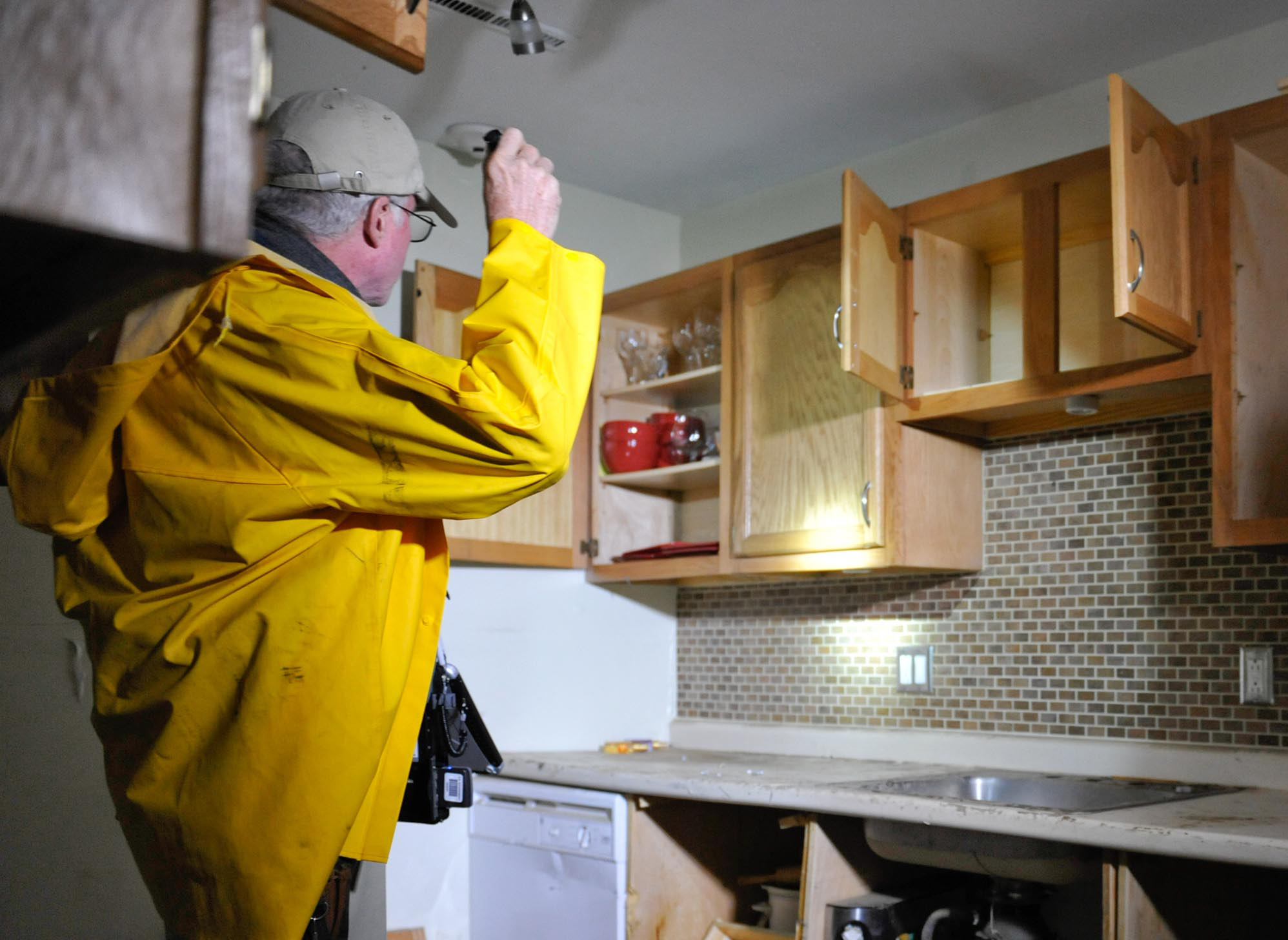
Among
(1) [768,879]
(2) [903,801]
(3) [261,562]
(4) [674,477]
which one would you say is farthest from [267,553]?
(4) [674,477]

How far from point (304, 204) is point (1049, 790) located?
1943mm

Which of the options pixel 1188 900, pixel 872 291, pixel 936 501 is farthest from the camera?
pixel 936 501

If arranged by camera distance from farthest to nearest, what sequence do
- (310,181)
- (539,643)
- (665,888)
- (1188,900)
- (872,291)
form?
(539,643) → (665,888) → (872,291) → (1188,900) → (310,181)

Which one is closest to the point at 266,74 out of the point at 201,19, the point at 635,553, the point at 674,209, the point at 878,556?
the point at 201,19

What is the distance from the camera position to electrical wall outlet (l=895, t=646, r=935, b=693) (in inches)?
112

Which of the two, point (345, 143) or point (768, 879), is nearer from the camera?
point (345, 143)

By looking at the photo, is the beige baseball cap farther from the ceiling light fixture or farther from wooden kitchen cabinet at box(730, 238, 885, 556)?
wooden kitchen cabinet at box(730, 238, 885, 556)

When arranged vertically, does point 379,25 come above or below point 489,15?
below

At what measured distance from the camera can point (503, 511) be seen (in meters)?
3.04

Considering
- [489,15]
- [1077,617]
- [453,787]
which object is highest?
[489,15]

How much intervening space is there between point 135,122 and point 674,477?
10.0ft

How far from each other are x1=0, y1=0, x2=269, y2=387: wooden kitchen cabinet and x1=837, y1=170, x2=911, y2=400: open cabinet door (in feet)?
7.02

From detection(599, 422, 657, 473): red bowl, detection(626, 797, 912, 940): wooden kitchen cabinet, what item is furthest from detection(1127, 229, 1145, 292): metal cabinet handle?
detection(599, 422, 657, 473): red bowl

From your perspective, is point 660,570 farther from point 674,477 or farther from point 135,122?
point 135,122
